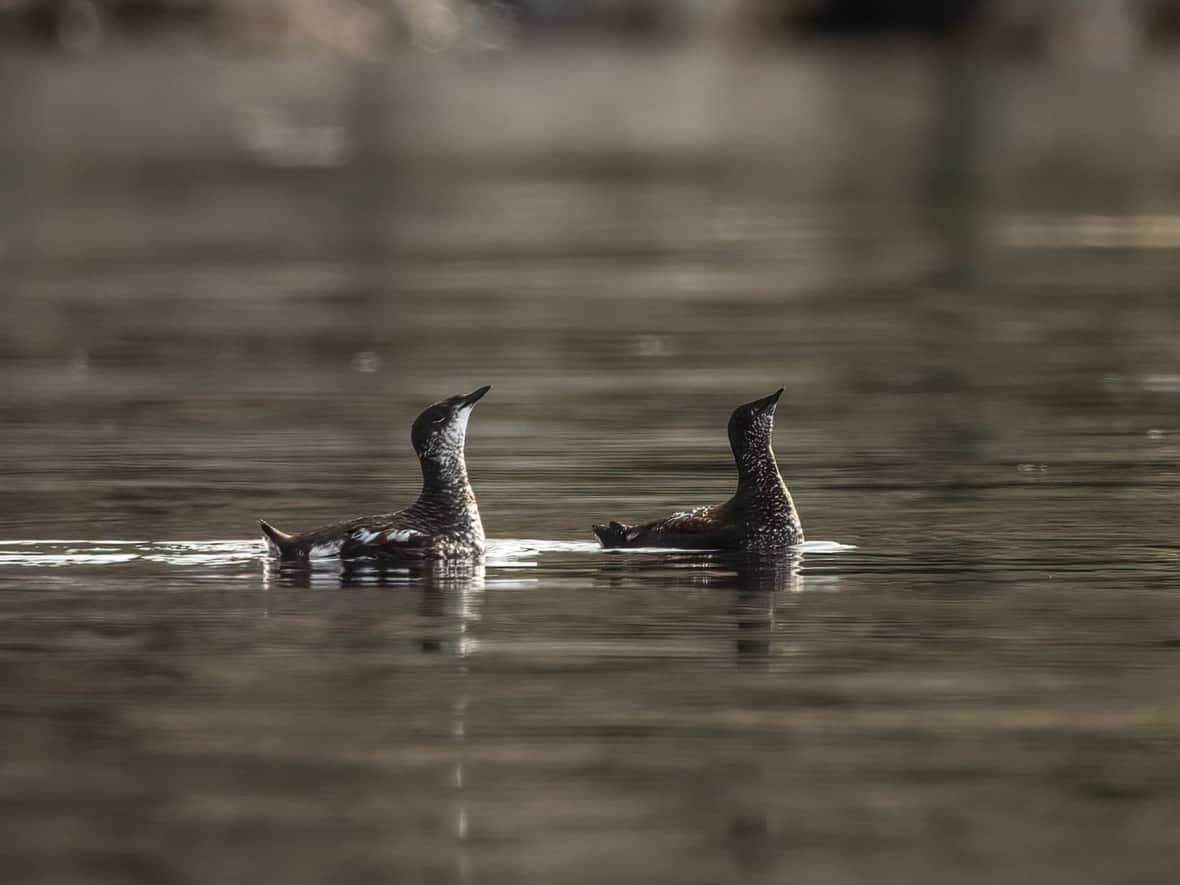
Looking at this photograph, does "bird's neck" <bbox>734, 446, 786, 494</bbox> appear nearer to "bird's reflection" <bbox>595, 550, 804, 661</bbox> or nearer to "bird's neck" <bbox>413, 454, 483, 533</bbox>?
"bird's reflection" <bbox>595, 550, 804, 661</bbox>

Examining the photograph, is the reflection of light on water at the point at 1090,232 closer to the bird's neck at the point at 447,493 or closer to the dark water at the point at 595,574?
the dark water at the point at 595,574

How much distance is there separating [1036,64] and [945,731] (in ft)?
297

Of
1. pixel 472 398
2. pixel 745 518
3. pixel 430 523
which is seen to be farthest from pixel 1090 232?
pixel 472 398

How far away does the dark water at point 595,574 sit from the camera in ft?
27.2

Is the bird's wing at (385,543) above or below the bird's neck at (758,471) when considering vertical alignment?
below

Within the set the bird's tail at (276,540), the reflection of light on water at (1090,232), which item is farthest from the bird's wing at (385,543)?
the reflection of light on water at (1090,232)

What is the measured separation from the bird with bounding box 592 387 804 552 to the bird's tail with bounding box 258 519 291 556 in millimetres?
1083

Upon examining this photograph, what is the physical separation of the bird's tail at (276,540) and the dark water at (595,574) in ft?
0.35

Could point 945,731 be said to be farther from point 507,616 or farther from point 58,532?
point 58,532

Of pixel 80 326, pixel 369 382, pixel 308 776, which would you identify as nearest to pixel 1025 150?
pixel 80 326

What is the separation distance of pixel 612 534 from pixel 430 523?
710 mm

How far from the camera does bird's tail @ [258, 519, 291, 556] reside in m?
11.8

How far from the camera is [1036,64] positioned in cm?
9831

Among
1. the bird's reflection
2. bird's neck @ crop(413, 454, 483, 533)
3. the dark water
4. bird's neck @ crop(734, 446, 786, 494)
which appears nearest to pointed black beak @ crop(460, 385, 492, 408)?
bird's neck @ crop(413, 454, 483, 533)
